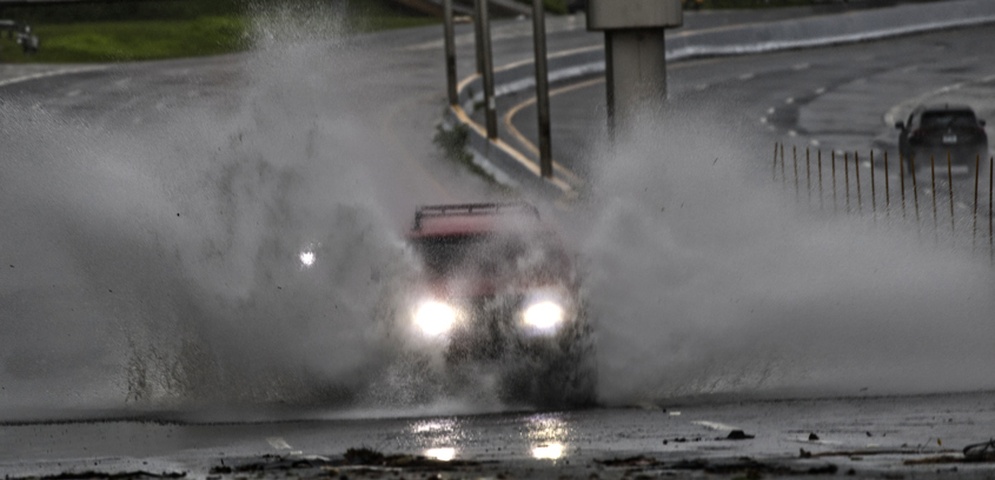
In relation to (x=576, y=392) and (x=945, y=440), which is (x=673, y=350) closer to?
(x=576, y=392)

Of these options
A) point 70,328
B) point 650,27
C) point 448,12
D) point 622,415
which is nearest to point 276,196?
point 70,328

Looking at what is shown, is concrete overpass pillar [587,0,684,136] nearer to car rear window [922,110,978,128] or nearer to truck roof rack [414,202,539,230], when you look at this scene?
truck roof rack [414,202,539,230]

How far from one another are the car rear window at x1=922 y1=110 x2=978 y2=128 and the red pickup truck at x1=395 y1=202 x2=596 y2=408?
906 inches

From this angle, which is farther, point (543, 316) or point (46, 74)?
point (46, 74)

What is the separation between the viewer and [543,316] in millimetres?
13961

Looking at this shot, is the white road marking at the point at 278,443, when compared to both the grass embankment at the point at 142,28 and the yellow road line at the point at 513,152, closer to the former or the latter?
the yellow road line at the point at 513,152

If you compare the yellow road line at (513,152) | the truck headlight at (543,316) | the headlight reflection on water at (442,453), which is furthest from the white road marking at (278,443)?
the yellow road line at (513,152)

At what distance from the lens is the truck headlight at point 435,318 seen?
46.2 feet

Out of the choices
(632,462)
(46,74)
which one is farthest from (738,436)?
(46,74)

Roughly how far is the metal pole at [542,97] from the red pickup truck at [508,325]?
21.5m

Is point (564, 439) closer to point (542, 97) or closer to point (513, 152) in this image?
point (542, 97)

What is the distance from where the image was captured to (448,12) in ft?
152

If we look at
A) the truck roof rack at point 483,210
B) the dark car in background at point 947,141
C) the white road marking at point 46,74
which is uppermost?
the white road marking at point 46,74

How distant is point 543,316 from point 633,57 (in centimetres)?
1298
